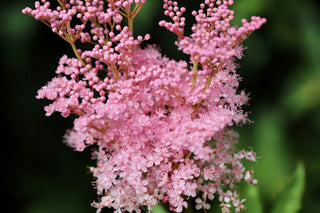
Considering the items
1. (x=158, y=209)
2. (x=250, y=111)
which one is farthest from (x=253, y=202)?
(x=250, y=111)

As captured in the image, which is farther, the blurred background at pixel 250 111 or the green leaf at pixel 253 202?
the blurred background at pixel 250 111

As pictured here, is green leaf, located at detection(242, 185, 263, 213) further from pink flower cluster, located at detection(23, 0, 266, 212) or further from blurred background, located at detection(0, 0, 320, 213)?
blurred background, located at detection(0, 0, 320, 213)

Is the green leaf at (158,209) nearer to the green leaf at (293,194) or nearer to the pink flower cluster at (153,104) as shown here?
the pink flower cluster at (153,104)

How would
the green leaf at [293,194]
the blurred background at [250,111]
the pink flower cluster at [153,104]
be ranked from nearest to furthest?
the pink flower cluster at [153,104]
the green leaf at [293,194]
the blurred background at [250,111]

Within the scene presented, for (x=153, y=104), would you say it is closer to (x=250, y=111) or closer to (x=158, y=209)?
(x=158, y=209)

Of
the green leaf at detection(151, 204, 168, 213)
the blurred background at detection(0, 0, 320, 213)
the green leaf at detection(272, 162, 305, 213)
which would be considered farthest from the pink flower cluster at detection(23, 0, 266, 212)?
the blurred background at detection(0, 0, 320, 213)

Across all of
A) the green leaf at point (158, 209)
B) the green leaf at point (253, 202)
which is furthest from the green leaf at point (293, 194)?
the green leaf at point (158, 209)
